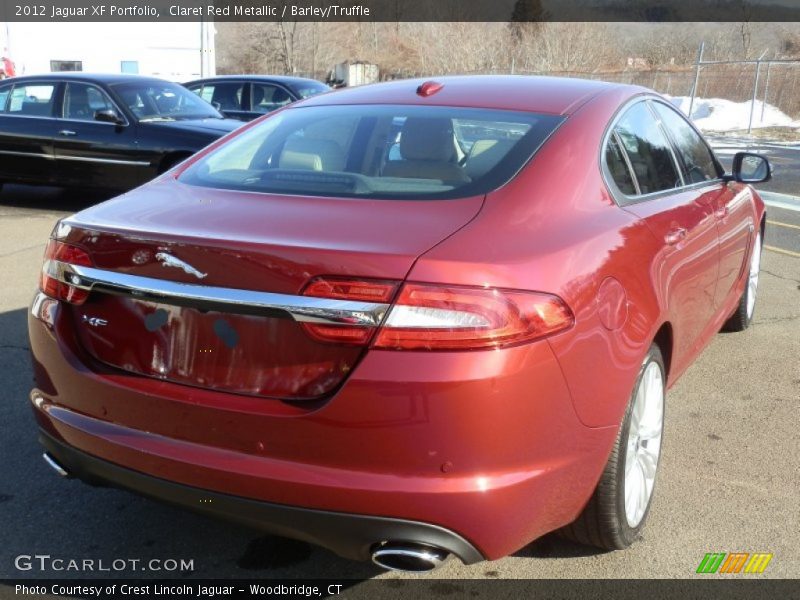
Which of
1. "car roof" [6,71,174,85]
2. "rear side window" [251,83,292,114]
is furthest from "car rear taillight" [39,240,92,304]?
"rear side window" [251,83,292,114]

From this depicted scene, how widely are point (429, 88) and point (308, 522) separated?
6.17 feet

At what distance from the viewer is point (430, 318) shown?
2.11 metres

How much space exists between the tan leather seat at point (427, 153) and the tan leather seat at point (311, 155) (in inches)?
8.8

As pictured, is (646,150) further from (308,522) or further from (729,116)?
(729,116)

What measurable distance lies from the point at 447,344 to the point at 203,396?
0.70 metres

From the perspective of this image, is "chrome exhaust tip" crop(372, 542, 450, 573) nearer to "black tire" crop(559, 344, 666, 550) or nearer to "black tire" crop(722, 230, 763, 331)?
"black tire" crop(559, 344, 666, 550)

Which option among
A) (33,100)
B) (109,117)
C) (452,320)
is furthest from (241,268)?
(33,100)

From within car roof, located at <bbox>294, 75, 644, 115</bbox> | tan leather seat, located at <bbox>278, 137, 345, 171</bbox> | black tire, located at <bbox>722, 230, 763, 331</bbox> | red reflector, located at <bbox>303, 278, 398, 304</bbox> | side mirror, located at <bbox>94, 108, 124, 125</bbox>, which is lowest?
black tire, located at <bbox>722, 230, 763, 331</bbox>

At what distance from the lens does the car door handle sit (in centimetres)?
310

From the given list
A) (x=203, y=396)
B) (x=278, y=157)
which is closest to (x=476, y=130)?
Result: (x=278, y=157)

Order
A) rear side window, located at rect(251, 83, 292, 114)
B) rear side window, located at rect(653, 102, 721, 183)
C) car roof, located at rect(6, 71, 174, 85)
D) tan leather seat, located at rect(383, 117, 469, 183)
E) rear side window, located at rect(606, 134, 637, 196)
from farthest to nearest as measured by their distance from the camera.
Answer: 1. rear side window, located at rect(251, 83, 292, 114)
2. car roof, located at rect(6, 71, 174, 85)
3. rear side window, located at rect(653, 102, 721, 183)
4. rear side window, located at rect(606, 134, 637, 196)
5. tan leather seat, located at rect(383, 117, 469, 183)

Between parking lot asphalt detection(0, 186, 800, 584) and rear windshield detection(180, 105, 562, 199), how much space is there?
3.54ft

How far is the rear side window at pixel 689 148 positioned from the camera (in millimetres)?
3902

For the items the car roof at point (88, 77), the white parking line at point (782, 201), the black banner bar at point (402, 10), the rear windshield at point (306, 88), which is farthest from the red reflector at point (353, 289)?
the black banner bar at point (402, 10)
